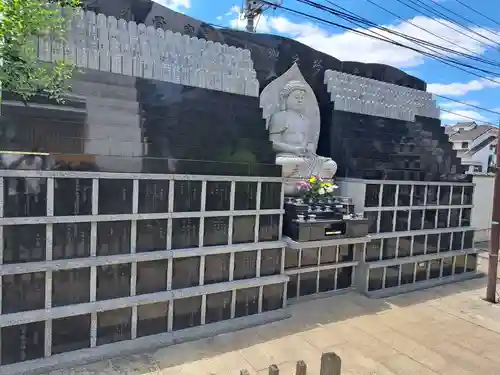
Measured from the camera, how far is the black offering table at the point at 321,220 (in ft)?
19.7

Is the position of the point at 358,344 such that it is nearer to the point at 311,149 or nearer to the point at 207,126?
the point at 311,149

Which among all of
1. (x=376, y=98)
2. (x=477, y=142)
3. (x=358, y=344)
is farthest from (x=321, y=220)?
(x=477, y=142)

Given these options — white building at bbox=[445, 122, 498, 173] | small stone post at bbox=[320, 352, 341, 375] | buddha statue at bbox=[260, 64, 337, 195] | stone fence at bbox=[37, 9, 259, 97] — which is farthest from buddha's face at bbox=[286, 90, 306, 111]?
white building at bbox=[445, 122, 498, 173]

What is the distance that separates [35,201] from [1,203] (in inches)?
12.7

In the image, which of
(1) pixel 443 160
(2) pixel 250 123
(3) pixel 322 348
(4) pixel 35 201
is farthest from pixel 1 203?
(1) pixel 443 160

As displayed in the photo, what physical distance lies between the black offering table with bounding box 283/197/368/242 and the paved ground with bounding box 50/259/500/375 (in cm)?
134

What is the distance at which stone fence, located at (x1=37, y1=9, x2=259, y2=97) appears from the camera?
4.77 m

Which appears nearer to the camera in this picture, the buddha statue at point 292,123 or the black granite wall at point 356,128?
the black granite wall at point 356,128

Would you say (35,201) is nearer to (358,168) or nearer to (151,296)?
(151,296)

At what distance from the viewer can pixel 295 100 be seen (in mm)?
7184

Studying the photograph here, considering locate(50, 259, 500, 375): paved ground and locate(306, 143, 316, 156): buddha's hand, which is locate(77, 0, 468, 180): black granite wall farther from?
locate(50, 259, 500, 375): paved ground

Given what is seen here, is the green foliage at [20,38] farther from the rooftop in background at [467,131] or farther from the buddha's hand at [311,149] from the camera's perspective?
the rooftop in background at [467,131]

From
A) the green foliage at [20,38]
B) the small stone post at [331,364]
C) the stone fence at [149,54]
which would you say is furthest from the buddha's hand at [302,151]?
the small stone post at [331,364]

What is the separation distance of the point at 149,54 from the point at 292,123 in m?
3.10
